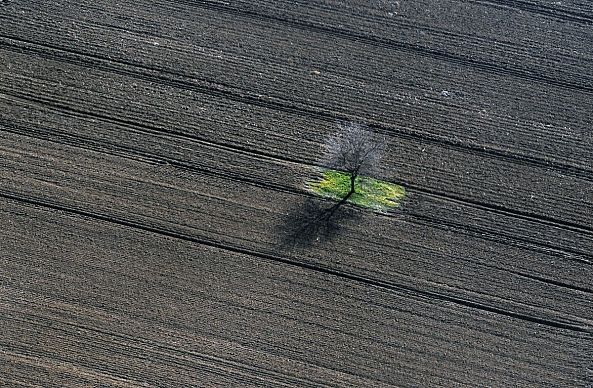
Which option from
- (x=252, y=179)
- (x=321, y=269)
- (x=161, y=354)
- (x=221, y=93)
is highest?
(x=221, y=93)

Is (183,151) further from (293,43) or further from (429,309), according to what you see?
(429,309)

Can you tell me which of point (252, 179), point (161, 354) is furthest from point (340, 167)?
point (161, 354)

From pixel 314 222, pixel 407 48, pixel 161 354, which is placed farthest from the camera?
pixel 407 48

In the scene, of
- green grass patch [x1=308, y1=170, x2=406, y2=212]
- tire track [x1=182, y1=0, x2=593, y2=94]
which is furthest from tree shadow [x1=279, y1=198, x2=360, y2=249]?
tire track [x1=182, y1=0, x2=593, y2=94]

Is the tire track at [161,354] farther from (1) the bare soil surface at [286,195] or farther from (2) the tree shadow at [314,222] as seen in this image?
(2) the tree shadow at [314,222]

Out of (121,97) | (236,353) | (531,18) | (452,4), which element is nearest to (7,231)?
(121,97)

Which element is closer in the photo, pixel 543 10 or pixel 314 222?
pixel 314 222

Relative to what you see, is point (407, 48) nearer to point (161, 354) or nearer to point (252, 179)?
point (252, 179)
